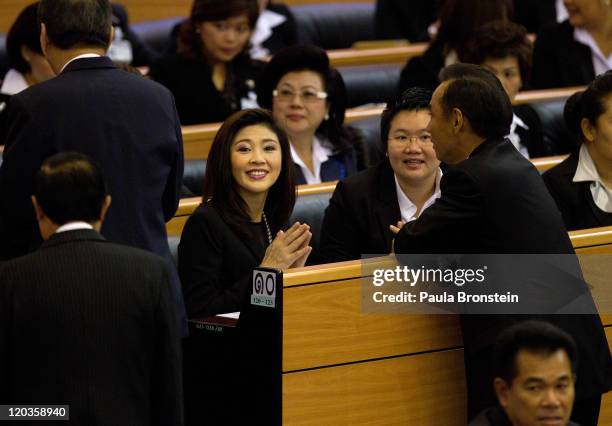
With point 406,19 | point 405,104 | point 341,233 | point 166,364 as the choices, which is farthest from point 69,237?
point 406,19

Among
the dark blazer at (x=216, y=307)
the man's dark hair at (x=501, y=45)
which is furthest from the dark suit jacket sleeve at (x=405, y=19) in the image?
the dark blazer at (x=216, y=307)

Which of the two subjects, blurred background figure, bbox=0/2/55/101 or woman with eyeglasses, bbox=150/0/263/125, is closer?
blurred background figure, bbox=0/2/55/101

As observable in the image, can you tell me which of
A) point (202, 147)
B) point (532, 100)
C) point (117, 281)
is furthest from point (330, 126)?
point (117, 281)

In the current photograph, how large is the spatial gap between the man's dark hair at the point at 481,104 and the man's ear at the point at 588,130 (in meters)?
0.89

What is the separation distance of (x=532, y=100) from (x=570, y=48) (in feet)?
2.52

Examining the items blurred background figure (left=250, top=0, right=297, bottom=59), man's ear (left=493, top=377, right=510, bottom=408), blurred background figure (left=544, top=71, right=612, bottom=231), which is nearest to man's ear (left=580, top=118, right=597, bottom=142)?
blurred background figure (left=544, top=71, right=612, bottom=231)

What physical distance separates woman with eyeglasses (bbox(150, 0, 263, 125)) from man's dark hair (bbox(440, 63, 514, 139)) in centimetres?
233

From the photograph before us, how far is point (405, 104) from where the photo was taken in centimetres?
399

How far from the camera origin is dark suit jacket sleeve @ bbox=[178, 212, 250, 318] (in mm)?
3674

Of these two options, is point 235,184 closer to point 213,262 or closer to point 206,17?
point 213,262

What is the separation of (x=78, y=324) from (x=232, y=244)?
3.57ft

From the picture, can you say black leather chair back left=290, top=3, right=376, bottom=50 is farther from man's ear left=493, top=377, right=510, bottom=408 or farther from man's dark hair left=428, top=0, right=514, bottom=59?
man's ear left=493, top=377, right=510, bottom=408

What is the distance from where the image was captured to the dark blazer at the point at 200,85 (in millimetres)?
5465

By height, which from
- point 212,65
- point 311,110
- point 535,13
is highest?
point 535,13
